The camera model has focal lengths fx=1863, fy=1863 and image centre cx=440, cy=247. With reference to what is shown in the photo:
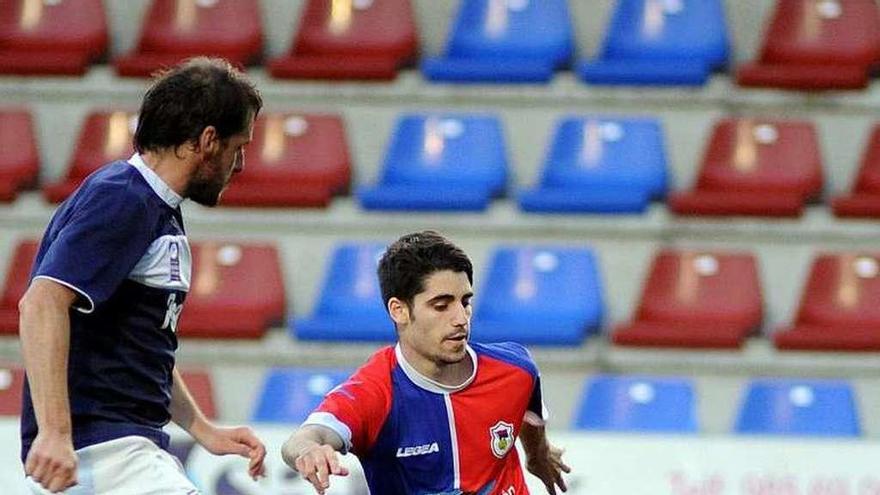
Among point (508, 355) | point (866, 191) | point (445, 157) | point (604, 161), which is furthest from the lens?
point (445, 157)

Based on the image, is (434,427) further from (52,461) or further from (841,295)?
(841,295)

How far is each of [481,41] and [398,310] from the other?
616 cm

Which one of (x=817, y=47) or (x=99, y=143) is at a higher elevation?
(x=817, y=47)

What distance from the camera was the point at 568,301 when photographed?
8953 millimetres

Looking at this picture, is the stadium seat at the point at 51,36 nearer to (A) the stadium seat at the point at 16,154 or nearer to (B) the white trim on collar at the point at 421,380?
(A) the stadium seat at the point at 16,154

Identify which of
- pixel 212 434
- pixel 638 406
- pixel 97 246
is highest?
pixel 97 246

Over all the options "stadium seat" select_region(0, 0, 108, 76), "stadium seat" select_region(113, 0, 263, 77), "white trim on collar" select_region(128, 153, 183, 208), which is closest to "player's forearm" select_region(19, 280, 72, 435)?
"white trim on collar" select_region(128, 153, 183, 208)

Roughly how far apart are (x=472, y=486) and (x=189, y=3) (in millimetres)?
6778

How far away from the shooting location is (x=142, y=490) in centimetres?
372

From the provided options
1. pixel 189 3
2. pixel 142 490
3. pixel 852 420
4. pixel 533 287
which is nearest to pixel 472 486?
pixel 142 490

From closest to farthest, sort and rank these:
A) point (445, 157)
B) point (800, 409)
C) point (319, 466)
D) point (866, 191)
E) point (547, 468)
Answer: point (319, 466) → point (547, 468) → point (800, 409) → point (866, 191) → point (445, 157)

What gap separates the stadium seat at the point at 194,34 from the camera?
10.2 metres

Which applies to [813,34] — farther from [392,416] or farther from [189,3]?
[392,416]

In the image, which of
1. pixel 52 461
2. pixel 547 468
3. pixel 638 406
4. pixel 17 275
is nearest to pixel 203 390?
pixel 17 275
